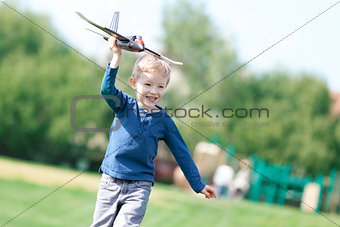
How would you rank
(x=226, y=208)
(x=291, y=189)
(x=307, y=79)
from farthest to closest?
(x=307, y=79)
(x=291, y=189)
(x=226, y=208)

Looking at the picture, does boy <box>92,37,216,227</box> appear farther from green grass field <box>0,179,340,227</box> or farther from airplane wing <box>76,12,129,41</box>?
green grass field <box>0,179,340,227</box>

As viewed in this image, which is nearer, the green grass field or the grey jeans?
the grey jeans

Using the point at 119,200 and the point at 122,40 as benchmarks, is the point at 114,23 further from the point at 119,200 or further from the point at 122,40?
the point at 119,200

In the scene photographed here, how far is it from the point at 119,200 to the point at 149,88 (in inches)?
27.9

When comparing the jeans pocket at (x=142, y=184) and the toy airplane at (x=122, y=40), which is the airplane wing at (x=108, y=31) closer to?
the toy airplane at (x=122, y=40)

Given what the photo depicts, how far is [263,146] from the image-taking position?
2295cm

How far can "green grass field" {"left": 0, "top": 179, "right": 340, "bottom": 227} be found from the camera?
281 inches

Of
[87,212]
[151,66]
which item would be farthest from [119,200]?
[87,212]

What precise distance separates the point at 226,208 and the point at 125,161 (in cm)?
876

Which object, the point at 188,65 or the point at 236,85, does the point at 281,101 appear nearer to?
the point at 236,85

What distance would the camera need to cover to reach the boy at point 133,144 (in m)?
2.87

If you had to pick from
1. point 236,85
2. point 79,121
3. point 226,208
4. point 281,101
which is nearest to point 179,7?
point 236,85

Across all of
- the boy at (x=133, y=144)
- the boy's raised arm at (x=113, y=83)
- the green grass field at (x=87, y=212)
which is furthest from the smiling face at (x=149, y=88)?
the green grass field at (x=87, y=212)

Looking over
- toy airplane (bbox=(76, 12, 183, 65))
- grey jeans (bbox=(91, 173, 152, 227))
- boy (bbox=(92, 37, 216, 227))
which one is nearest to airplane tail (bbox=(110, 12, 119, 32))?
toy airplane (bbox=(76, 12, 183, 65))
